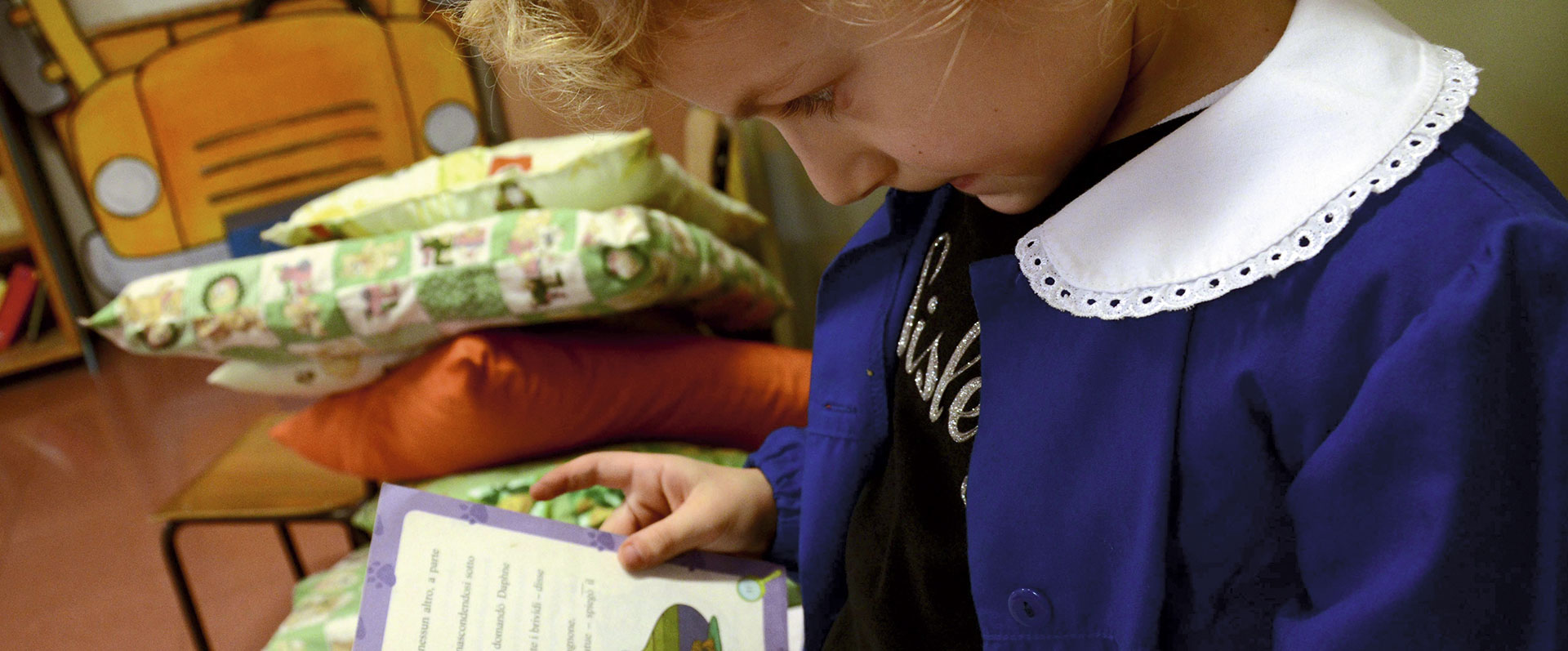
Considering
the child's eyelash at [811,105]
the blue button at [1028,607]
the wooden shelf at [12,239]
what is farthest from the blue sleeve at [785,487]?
the wooden shelf at [12,239]

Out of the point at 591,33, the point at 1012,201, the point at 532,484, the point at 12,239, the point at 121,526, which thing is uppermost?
the point at 591,33

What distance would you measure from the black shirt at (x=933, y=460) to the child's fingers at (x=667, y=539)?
0.11 metres

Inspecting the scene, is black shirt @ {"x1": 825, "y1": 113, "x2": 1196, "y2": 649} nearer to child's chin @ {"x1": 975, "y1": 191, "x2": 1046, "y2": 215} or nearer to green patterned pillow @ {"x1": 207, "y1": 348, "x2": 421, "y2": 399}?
child's chin @ {"x1": 975, "y1": 191, "x2": 1046, "y2": 215}

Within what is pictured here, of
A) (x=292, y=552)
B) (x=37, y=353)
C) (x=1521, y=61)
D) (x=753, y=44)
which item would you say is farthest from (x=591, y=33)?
(x=37, y=353)

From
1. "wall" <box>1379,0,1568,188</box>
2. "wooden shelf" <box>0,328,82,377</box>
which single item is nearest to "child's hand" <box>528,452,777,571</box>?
"wall" <box>1379,0,1568,188</box>

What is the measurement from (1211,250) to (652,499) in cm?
47

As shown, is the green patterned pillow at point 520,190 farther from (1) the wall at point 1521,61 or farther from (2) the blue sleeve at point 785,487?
(1) the wall at point 1521,61

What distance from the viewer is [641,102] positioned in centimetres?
52

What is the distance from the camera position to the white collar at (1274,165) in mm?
343

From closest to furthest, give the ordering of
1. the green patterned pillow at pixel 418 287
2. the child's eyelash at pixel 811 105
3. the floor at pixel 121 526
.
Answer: the child's eyelash at pixel 811 105
the green patterned pillow at pixel 418 287
the floor at pixel 121 526

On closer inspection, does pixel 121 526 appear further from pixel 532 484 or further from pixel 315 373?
pixel 532 484

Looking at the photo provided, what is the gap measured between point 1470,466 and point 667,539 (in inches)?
17.4

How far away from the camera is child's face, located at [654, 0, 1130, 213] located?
37 centimetres

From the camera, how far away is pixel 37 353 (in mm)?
2836
